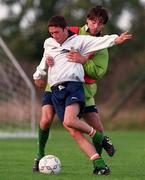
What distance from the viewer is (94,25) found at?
29.9ft

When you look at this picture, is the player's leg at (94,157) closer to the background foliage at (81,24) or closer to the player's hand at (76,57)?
the player's hand at (76,57)

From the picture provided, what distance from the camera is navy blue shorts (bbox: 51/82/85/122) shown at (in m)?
8.90

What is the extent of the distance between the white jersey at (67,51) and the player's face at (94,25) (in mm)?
157

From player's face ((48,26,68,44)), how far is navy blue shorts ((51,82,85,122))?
0.49 metres

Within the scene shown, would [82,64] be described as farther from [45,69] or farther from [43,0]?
[43,0]

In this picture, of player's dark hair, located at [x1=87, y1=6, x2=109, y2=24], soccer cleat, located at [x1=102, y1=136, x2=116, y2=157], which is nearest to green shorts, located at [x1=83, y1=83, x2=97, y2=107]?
soccer cleat, located at [x1=102, y1=136, x2=116, y2=157]

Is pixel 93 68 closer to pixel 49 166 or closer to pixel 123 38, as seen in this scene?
pixel 123 38

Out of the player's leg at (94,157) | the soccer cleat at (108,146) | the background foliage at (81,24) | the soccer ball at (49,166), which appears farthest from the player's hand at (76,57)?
the background foliage at (81,24)

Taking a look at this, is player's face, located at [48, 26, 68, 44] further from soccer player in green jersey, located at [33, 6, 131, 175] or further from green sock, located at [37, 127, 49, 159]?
green sock, located at [37, 127, 49, 159]

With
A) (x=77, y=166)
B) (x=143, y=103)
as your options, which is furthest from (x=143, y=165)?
(x=143, y=103)

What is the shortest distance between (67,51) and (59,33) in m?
0.23

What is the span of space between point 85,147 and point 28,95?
16506 mm

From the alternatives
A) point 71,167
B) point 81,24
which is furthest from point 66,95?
point 81,24

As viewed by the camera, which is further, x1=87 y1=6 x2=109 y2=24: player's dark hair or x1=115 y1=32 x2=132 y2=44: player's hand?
x1=87 y1=6 x2=109 y2=24: player's dark hair
